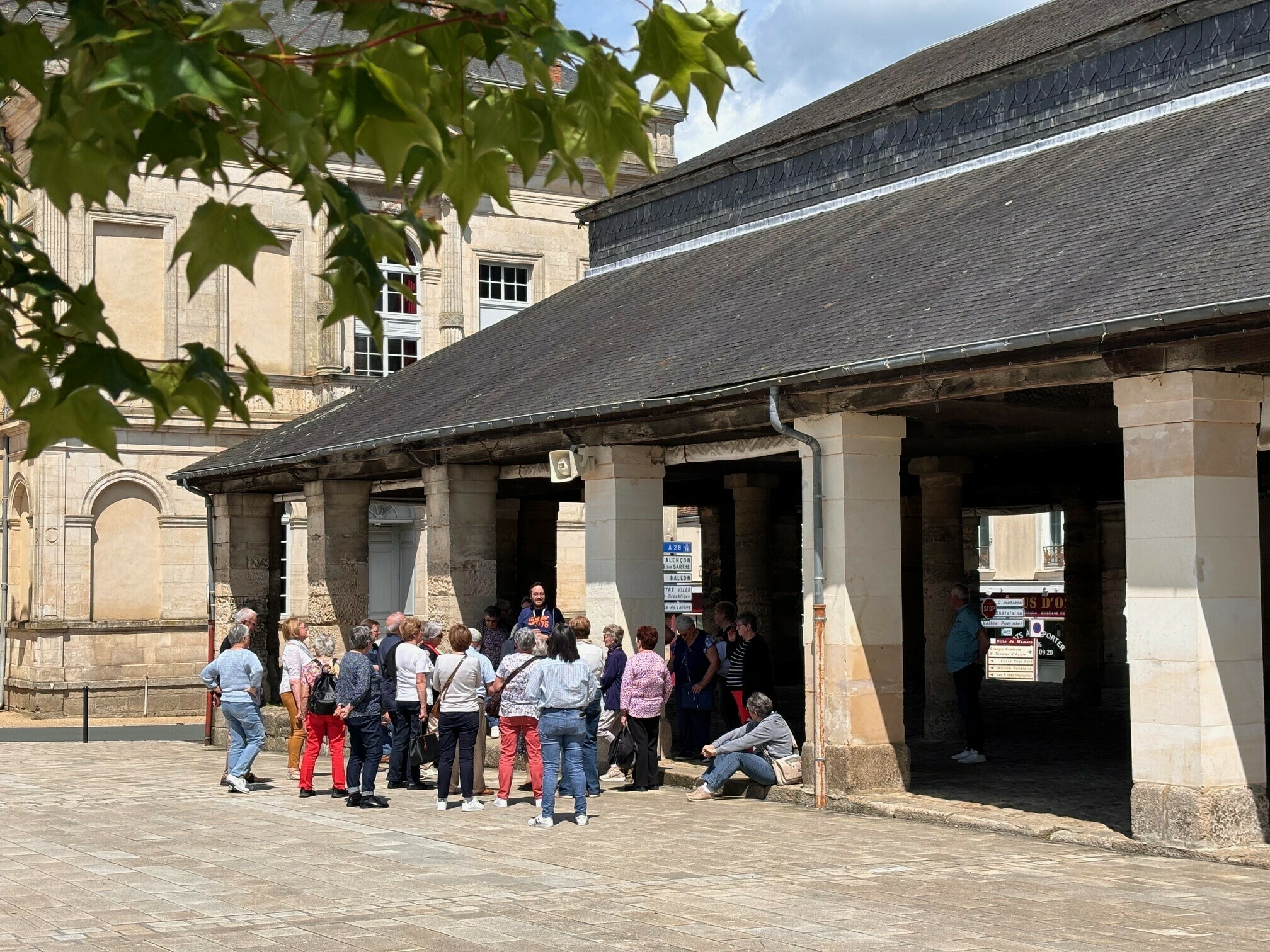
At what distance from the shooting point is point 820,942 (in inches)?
275

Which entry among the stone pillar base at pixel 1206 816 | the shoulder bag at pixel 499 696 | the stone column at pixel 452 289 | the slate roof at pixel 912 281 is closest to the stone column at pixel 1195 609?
the stone pillar base at pixel 1206 816

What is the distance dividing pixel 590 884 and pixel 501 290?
25668mm

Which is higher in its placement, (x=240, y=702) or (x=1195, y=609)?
(x=1195, y=609)

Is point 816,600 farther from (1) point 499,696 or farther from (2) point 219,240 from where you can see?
(2) point 219,240

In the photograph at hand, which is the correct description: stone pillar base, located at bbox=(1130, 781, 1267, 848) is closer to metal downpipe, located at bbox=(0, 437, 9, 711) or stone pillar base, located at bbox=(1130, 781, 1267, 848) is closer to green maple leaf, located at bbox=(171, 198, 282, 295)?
green maple leaf, located at bbox=(171, 198, 282, 295)

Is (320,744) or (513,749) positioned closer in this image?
(513,749)

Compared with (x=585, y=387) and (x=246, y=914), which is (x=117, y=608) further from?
(x=246, y=914)

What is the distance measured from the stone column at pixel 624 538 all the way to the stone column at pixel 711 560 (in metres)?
11.8

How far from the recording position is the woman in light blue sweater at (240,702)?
1373 cm

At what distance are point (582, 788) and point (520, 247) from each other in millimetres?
23230

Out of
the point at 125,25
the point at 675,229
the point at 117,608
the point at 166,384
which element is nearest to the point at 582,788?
the point at 166,384

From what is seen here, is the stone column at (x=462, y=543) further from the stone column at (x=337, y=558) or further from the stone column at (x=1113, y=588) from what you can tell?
the stone column at (x=1113, y=588)

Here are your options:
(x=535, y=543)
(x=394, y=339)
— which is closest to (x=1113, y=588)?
(x=535, y=543)

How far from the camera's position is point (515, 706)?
39.6ft
